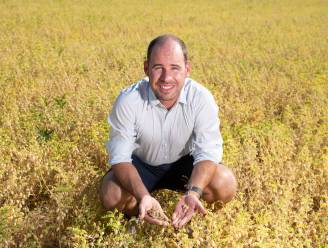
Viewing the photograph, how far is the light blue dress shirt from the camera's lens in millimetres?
3535

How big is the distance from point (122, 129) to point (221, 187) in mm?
835

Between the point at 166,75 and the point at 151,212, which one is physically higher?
the point at 166,75

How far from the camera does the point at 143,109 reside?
11.7 feet

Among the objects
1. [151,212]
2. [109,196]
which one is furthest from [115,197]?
[151,212]

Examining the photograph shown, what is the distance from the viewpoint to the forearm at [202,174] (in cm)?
338

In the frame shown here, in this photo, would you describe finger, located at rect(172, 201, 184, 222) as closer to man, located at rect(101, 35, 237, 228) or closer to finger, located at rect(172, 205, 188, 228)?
finger, located at rect(172, 205, 188, 228)

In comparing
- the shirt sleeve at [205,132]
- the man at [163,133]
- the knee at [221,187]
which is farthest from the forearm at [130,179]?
the knee at [221,187]

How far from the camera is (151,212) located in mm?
3207

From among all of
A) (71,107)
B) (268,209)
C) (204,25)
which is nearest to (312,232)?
(268,209)

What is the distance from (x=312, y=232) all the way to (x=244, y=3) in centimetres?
2281

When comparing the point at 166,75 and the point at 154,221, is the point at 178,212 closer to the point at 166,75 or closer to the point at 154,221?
the point at 154,221

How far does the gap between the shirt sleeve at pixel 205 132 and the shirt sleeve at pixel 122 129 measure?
0.47 m

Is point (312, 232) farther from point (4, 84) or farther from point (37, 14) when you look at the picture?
point (37, 14)

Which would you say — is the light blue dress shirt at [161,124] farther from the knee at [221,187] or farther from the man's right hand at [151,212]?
the man's right hand at [151,212]
